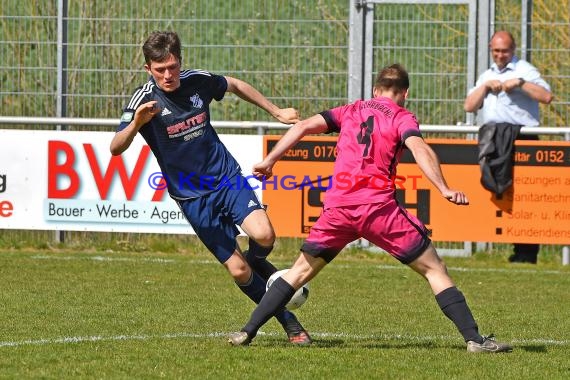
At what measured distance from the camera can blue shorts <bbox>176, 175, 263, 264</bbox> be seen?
845 centimetres

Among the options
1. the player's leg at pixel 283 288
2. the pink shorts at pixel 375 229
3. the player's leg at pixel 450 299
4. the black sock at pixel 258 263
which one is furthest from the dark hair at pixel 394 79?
the black sock at pixel 258 263

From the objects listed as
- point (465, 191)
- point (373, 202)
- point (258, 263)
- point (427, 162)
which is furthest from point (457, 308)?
point (465, 191)

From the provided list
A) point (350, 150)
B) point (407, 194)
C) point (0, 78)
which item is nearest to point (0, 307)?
point (350, 150)

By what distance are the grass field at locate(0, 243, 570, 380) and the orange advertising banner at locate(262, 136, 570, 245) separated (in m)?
0.38

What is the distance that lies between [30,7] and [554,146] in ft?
20.3

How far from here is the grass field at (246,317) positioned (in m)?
7.37

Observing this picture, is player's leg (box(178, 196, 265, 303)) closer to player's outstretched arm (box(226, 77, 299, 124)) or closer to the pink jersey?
player's outstretched arm (box(226, 77, 299, 124))

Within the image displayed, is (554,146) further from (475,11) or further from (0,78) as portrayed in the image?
→ (0,78)

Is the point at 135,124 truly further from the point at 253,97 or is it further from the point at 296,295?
the point at 296,295

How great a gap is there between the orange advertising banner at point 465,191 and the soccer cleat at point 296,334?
5.60m

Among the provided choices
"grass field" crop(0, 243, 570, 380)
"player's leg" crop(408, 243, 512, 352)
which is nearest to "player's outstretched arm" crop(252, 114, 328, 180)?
A: "player's leg" crop(408, 243, 512, 352)

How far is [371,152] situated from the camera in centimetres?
786

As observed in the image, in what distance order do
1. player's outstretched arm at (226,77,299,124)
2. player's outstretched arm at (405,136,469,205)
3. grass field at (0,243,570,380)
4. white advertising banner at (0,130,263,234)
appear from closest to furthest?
1. grass field at (0,243,570,380)
2. player's outstretched arm at (405,136,469,205)
3. player's outstretched arm at (226,77,299,124)
4. white advertising banner at (0,130,263,234)

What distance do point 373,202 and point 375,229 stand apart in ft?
0.51
